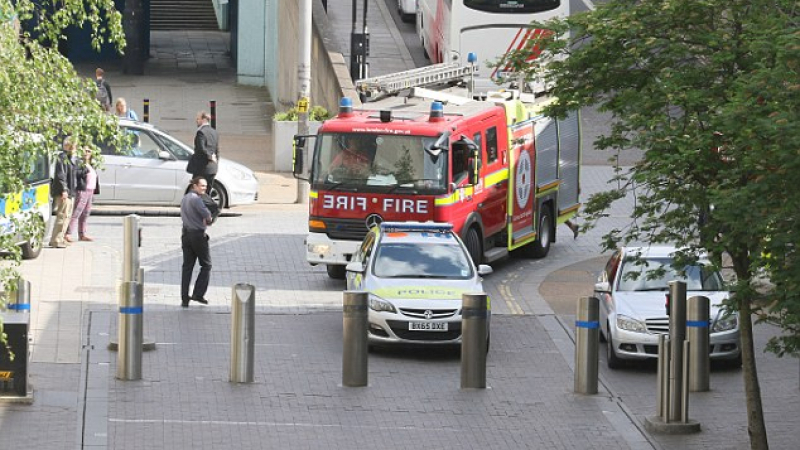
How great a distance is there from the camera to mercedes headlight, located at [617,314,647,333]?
2075cm

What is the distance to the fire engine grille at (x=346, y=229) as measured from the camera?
2478cm

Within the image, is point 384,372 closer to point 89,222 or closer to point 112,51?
point 89,222

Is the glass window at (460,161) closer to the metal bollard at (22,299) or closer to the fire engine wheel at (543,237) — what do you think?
the fire engine wheel at (543,237)

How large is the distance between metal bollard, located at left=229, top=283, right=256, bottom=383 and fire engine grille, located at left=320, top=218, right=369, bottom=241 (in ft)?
19.1

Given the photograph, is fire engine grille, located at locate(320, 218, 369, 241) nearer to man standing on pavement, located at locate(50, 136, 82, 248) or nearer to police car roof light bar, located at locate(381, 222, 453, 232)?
police car roof light bar, located at locate(381, 222, 453, 232)

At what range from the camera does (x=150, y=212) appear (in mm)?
30422

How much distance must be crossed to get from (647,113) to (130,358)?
22.3 feet

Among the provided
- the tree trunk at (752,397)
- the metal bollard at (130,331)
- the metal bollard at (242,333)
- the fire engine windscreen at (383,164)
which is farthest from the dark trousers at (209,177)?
the tree trunk at (752,397)

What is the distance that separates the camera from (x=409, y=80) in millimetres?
28203

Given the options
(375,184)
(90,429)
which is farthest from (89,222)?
(90,429)

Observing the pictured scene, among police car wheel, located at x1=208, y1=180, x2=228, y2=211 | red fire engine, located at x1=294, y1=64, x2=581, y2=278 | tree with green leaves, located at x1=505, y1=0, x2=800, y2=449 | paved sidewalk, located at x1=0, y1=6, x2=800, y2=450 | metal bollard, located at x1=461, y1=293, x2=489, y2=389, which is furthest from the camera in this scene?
police car wheel, located at x1=208, y1=180, x2=228, y2=211

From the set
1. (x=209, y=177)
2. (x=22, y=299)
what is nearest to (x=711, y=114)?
(x=22, y=299)

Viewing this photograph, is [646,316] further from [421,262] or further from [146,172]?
[146,172]

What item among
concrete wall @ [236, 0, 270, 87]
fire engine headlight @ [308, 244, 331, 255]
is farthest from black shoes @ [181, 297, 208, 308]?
concrete wall @ [236, 0, 270, 87]
